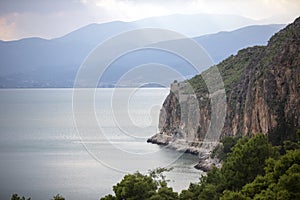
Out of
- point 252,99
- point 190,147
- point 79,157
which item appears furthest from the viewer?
point 190,147

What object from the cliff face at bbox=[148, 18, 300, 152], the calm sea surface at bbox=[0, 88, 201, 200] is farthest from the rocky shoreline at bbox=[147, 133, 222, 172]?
the calm sea surface at bbox=[0, 88, 201, 200]

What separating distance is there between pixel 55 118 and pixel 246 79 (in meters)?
71.3

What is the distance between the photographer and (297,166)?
22562 mm

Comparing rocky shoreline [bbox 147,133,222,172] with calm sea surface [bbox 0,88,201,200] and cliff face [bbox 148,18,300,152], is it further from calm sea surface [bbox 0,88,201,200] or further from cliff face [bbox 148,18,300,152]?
calm sea surface [bbox 0,88,201,200]

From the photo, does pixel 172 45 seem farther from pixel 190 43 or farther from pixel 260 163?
pixel 260 163

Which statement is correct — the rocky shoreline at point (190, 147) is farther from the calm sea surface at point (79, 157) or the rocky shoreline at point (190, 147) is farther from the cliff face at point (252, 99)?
the calm sea surface at point (79, 157)

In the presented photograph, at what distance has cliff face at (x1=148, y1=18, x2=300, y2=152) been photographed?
171ft

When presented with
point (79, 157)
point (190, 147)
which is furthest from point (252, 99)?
Answer: point (79, 157)

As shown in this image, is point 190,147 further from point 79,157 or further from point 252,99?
point 252,99

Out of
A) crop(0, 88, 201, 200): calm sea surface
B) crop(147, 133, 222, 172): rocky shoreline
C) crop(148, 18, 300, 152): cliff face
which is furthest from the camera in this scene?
crop(147, 133, 222, 172): rocky shoreline

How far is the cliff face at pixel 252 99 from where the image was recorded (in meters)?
52.0

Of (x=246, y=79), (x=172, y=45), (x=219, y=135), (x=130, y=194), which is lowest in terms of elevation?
(x=130, y=194)

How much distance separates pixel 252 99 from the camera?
198 feet

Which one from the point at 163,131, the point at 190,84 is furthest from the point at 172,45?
the point at 163,131
